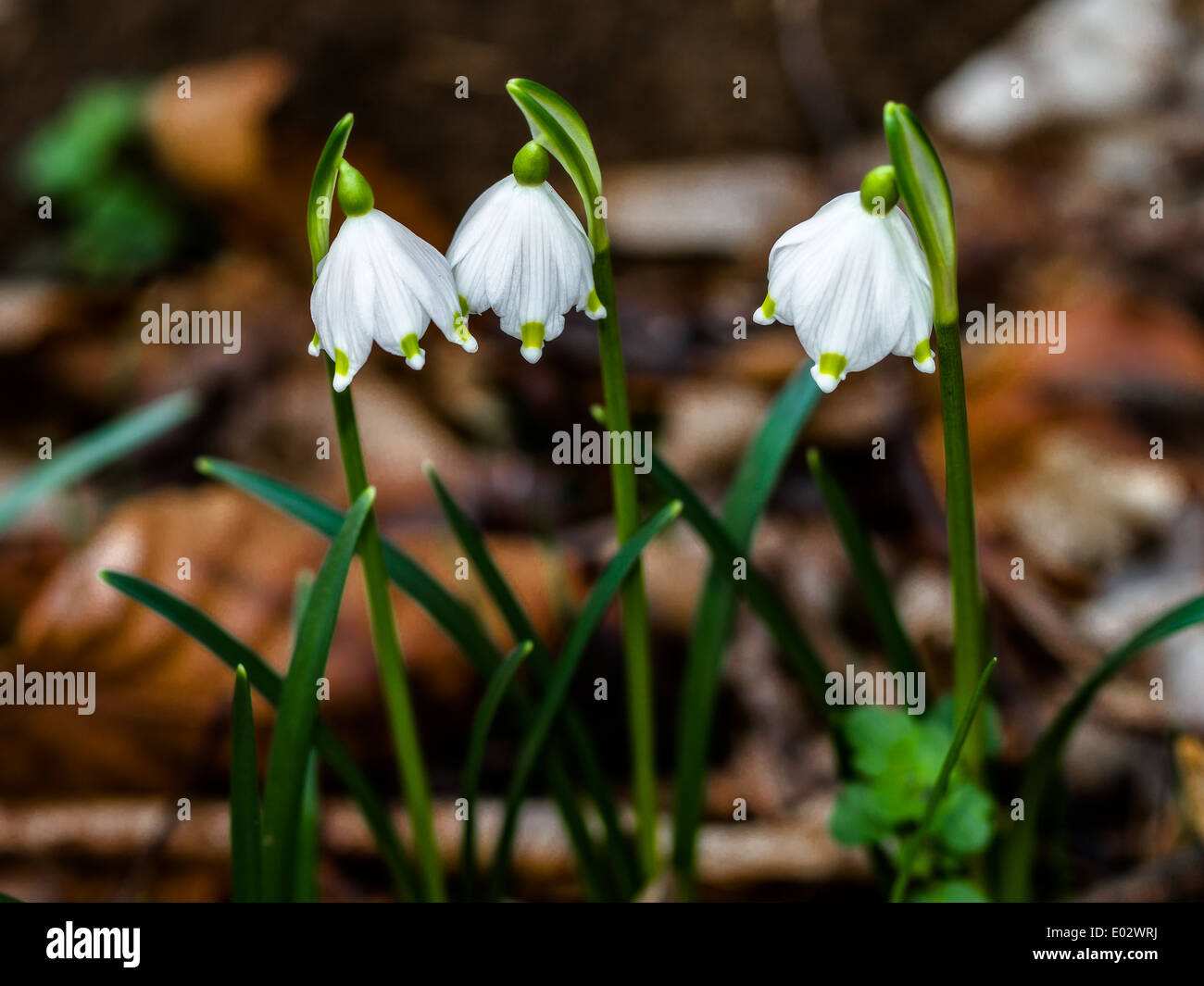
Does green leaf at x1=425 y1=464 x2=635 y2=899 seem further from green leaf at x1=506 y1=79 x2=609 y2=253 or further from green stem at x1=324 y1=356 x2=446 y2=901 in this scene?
green leaf at x1=506 y1=79 x2=609 y2=253

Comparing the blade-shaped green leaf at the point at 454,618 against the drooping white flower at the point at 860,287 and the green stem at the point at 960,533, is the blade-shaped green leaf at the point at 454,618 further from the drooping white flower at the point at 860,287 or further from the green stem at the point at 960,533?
the drooping white flower at the point at 860,287

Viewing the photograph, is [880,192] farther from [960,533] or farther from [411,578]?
[411,578]

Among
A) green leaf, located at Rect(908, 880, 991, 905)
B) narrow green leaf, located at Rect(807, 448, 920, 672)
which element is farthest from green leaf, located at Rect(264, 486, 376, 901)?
green leaf, located at Rect(908, 880, 991, 905)

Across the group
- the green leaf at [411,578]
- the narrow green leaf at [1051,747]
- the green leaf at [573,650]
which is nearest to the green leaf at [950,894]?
the narrow green leaf at [1051,747]

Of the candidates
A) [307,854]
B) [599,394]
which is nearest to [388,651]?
[307,854]
